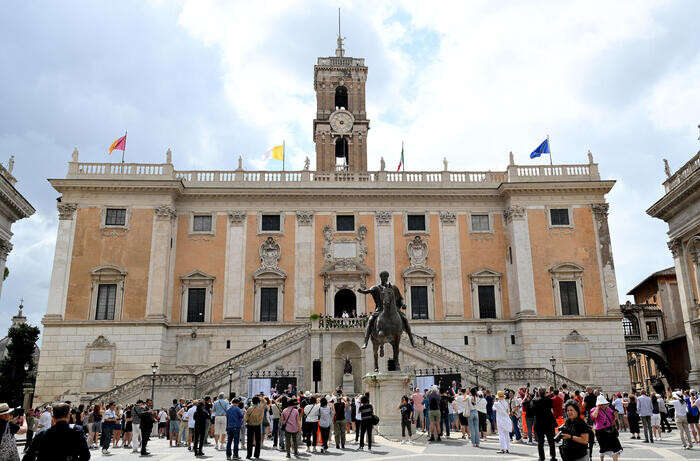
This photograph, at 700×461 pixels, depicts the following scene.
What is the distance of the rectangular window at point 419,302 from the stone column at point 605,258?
11.3 metres

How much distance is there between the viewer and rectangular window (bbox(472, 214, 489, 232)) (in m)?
38.9

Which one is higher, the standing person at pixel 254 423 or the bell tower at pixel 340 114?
the bell tower at pixel 340 114

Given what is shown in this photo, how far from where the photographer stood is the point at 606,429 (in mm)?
11125

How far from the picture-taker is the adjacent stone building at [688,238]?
104ft

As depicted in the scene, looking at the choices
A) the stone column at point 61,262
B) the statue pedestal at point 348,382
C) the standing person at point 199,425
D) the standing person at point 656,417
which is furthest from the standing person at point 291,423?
the stone column at point 61,262

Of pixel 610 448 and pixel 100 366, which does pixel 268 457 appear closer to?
pixel 610 448

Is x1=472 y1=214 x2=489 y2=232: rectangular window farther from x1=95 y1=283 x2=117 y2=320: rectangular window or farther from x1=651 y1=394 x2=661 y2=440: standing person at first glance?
x1=95 y1=283 x2=117 y2=320: rectangular window

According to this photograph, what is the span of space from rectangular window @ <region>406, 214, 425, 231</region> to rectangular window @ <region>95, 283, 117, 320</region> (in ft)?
63.2

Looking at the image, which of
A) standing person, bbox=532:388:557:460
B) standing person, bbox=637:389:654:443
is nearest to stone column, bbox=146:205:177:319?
standing person, bbox=637:389:654:443

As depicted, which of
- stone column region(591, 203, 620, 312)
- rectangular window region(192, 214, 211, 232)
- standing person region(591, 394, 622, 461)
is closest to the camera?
standing person region(591, 394, 622, 461)

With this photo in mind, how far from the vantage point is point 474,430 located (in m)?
16.7

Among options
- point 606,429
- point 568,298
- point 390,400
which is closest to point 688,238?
point 568,298

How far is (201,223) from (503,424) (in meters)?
27.2

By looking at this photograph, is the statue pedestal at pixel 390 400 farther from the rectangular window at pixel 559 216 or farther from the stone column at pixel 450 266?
the rectangular window at pixel 559 216
